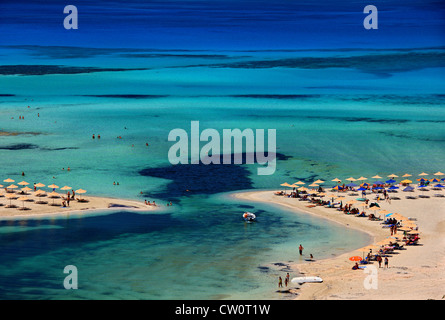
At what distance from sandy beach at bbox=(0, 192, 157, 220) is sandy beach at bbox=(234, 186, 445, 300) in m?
15.0

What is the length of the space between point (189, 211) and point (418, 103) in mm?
88356

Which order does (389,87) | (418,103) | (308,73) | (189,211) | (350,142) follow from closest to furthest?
(189,211) < (350,142) < (418,103) < (389,87) < (308,73)

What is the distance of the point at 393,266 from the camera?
169 feet

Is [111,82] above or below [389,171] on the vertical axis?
above

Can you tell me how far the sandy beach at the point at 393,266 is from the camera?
4562cm

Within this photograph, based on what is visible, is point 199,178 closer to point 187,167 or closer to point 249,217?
point 187,167

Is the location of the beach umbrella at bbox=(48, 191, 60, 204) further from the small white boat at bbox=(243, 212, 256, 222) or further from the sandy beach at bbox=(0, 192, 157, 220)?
the small white boat at bbox=(243, 212, 256, 222)

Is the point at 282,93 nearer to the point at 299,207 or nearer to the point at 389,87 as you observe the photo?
the point at 389,87

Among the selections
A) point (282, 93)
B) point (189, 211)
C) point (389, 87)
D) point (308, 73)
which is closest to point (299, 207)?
point (189, 211)

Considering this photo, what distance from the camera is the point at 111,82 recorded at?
577 feet

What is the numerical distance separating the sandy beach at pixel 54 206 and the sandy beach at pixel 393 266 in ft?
49.2

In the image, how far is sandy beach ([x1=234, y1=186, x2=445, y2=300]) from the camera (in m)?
45.6

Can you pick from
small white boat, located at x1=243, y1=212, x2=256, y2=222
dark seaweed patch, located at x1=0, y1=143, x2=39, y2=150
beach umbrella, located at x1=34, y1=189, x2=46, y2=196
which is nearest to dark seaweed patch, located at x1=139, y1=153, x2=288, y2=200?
beach umbrella, located at x1=34, y1=189, x2=46, y2=196

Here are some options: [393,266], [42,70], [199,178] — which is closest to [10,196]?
[199,178]
